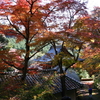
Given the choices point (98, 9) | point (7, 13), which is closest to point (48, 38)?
point (7, 13)

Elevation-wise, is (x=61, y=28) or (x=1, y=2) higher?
(x=1, y=2)

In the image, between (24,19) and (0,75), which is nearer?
(24,19)

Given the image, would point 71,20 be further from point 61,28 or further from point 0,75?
point 0,75

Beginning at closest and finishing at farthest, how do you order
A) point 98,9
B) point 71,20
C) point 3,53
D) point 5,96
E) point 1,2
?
point 5,96 < point 1,2 < point 3,53 < point 71,20 < point 98,9

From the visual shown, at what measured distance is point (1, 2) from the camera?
527 cm

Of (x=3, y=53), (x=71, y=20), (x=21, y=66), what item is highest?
(x=71, y=20)

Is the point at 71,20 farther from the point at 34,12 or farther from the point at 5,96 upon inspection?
the point at 5,96

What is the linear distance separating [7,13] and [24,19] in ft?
2.55

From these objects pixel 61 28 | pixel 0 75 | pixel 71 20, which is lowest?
pixel 0 75

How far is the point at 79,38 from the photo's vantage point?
6309 mm

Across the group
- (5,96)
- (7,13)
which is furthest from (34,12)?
(5,96)

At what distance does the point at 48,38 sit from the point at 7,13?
6.84ft

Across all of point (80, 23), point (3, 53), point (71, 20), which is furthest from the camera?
point (71, 20)

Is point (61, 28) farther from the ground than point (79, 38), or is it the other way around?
point (61, 28)
